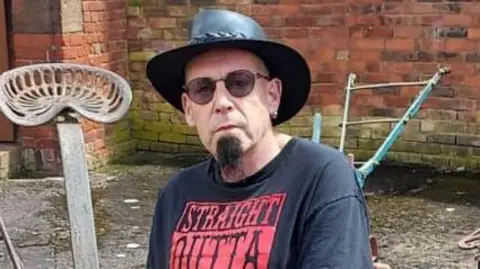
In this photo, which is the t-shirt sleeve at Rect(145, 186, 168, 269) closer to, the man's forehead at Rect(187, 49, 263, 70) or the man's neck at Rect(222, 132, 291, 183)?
the man's neck at Rect(222, 132, 291, 183)

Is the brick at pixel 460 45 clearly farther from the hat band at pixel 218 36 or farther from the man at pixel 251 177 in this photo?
the hat band at pixel 218 36

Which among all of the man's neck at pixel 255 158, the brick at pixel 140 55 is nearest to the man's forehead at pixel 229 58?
the man's neck at pixel 255 158

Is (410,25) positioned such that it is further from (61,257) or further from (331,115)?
(61,257)

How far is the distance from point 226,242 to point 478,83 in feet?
17.2

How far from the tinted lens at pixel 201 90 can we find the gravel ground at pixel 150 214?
3.16 m

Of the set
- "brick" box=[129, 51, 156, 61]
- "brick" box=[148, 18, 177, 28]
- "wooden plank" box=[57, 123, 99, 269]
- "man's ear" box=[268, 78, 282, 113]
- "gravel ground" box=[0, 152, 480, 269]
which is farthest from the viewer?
"brick" box=[129, 51, 156, 61]

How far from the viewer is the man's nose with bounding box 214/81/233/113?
2186mm

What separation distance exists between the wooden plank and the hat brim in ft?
5.05

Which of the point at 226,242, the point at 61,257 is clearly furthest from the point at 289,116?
the point at 61,257

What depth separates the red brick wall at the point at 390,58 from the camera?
7.14 metres

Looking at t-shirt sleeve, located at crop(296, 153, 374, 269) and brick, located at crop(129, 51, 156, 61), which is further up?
t-shirt sleeve, located at crop(296, 153, 374, 269)

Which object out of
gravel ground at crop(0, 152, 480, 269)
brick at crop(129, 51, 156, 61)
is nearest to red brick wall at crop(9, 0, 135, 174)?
brick at crop(129, 51, 156, 61)

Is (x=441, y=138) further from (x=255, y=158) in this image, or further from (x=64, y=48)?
(x=255, y=158)

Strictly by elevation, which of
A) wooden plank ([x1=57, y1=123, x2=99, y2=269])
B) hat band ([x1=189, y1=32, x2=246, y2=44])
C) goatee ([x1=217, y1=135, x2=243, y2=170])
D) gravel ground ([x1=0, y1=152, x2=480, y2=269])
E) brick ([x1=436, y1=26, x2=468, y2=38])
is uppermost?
hat band ([x1=189, y1=32, x2=246, y2=44])
